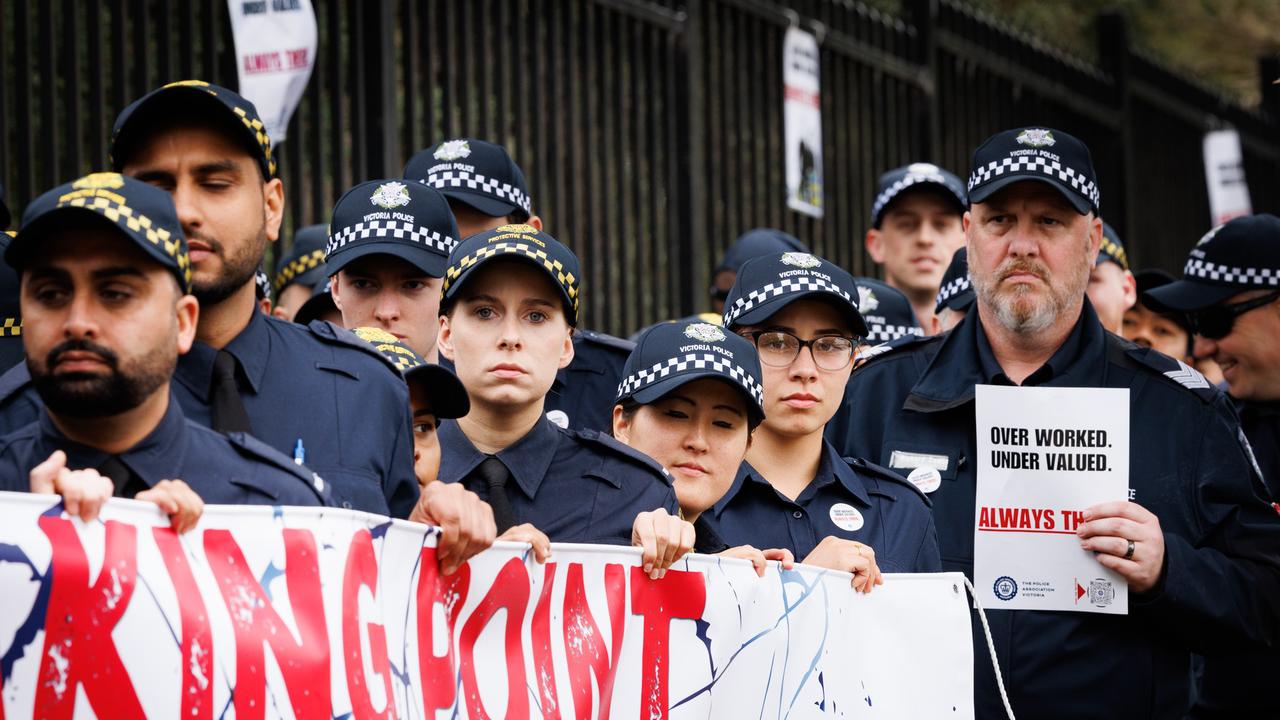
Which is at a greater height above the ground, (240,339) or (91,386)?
(240,339)

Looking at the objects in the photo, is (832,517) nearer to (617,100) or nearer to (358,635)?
(358,635)

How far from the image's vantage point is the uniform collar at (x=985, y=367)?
5.28 metres

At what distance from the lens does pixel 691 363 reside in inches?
181

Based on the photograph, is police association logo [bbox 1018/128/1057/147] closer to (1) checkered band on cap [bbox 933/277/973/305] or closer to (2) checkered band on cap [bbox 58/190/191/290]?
(1) checkered band on cap [bbox 933/277/973/305]

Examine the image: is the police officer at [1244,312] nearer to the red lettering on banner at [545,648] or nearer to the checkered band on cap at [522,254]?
the checkered band on cap at [522,254]

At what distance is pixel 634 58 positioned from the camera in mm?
9188

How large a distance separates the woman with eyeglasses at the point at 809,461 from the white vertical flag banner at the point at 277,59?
7.69ft

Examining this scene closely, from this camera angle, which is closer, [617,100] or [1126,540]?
[1126,540]

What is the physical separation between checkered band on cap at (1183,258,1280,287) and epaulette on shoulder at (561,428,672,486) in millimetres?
A: 2850

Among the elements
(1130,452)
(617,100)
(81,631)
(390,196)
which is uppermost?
(617,100)

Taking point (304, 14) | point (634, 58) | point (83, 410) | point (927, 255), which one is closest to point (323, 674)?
point (83, 410)

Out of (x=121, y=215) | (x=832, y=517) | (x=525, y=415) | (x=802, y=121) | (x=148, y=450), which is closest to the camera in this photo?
(x=121, y=215)

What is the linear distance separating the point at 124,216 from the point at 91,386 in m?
0.28

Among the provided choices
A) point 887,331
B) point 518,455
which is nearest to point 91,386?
point 518,455
